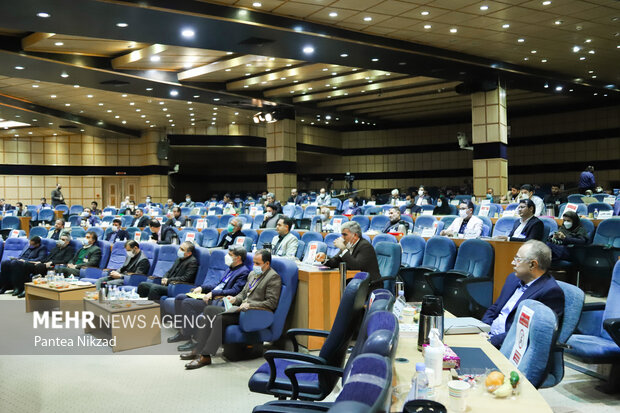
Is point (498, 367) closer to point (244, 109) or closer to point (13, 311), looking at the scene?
point (13, 311)

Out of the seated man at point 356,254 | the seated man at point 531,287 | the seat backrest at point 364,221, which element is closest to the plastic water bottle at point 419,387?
the seated man at point 531,287

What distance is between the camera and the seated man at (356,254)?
5.39m

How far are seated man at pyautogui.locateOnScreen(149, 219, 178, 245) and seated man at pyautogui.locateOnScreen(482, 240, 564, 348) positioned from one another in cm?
670

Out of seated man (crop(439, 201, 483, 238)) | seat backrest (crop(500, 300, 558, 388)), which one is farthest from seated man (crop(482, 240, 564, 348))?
seated man (crop(439, 201, 483, 238))

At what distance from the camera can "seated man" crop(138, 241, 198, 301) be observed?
20.4 feet

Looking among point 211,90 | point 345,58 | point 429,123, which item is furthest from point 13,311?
point 429,123

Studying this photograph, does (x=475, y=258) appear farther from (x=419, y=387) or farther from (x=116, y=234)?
(x=116, y=234)

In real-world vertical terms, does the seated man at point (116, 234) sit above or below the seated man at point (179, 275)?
above

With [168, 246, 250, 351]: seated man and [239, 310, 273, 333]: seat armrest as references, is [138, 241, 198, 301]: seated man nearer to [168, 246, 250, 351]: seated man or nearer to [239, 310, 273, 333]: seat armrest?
[168, 246, 250, 351]: seated man

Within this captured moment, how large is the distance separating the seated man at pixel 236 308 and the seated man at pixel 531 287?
2.14m

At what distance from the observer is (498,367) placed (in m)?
2.16

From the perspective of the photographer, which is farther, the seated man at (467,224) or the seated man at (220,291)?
the seated man at (467,224)

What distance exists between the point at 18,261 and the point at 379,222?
261 inches

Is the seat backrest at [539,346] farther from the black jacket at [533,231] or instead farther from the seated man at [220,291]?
the black jacket at [533,231]
